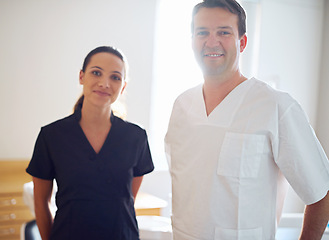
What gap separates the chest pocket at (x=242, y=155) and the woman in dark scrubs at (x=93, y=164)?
34 centimetres

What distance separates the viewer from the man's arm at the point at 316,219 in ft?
3.63

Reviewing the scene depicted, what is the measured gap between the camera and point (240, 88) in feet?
4.00

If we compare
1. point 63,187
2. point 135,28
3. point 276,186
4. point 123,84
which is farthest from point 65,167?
point 135,28

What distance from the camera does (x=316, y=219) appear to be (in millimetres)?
1108

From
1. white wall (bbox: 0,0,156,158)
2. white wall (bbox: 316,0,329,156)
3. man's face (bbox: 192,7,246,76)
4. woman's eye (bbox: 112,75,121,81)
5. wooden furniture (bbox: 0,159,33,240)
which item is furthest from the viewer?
white wall (bbox: 316,0,329,156)

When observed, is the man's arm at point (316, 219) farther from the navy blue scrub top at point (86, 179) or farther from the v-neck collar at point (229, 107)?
the navy blue scrub top at point (86, 179)

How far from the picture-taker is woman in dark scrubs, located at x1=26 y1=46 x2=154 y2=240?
3.90ft

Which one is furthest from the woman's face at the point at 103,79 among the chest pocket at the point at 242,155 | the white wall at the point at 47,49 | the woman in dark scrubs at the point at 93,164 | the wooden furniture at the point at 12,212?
the white wall at the point at 47,49

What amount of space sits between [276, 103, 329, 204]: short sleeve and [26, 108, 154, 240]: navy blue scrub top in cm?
52

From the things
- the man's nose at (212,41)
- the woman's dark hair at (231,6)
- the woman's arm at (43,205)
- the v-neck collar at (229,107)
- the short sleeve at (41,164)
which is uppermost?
the woman's dark hair at (231,6)

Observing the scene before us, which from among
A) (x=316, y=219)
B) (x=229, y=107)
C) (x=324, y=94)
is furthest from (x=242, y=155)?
(x=324, y=94)

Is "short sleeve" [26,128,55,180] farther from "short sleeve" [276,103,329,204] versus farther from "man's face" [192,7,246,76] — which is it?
"short sleeve" [276,103,329,204]

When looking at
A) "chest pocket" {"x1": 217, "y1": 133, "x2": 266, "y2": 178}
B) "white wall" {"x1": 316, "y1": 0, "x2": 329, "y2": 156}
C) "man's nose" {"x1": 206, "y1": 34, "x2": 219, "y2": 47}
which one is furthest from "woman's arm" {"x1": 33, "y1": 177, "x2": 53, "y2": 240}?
"white wall" {"x1": 316, "y1": 0, "x2": 329, "y2": 156}

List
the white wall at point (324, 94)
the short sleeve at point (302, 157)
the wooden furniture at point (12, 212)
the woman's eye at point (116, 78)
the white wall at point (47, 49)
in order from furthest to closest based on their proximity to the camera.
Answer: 1. the white wall at point (324, 94)
2. the white wall at point (47, 49)
3. the wooden furniture at point (12, 212)
4. the woman's eye at point (116, 78)
5. the short sleeve at point (302, 157)
